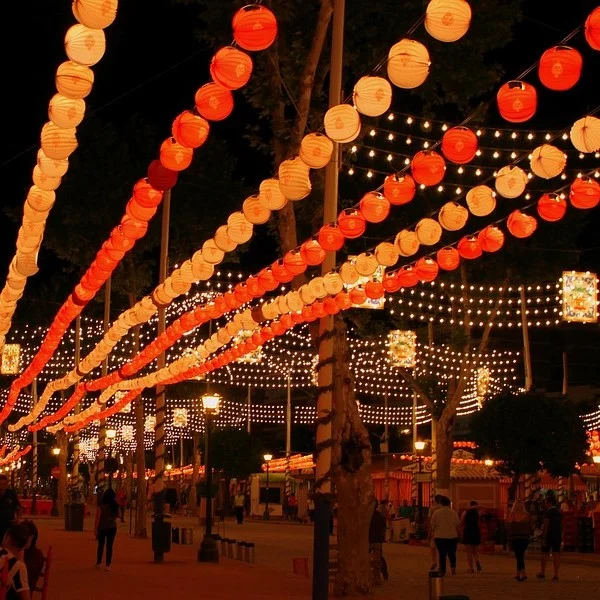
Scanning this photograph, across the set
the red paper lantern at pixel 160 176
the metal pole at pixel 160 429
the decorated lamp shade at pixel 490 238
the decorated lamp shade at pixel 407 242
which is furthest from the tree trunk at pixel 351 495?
the metal pole at pixel 160 429

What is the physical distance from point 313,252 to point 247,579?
6799 millimetres

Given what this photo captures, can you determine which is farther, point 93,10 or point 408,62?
point 408,62

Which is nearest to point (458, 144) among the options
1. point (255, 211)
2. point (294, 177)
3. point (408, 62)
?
point (408, 62)

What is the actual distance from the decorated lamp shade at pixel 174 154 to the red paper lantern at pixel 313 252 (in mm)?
3184

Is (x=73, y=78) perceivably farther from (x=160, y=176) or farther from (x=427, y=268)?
(x=427, y=268)

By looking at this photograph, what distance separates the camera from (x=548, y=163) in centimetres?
1289

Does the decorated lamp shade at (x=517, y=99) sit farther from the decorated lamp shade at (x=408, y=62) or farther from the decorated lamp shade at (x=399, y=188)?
the decorated lamp shade at (x=399, y=188)

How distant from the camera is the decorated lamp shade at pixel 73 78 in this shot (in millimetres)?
10812

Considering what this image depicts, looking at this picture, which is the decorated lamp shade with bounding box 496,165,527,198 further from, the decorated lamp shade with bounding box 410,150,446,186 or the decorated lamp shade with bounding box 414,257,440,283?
the decorated lamp shade with bounding box 414,257,440,283

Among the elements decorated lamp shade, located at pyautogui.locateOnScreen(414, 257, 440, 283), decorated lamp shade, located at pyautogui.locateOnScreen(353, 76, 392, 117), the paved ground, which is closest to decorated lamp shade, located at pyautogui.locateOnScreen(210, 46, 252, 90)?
decorated lamp shade, located at pyautogui.locateOnScreen(353, 76, 392, 117)

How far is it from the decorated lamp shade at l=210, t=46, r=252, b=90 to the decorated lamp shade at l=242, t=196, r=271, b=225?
137 inches

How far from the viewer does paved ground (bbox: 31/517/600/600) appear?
17234 mm

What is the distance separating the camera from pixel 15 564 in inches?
333

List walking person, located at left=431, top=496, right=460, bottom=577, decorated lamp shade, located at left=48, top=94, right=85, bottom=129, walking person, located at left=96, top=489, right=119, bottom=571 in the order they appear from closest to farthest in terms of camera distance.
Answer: decorated lamp shade, located at left=48, top=94, right=85, bottom=129 → walking person, located at left=431, top=496, right=460, bottom=577 → walking person, located at left=96, top=489, right=119, bottom=571
